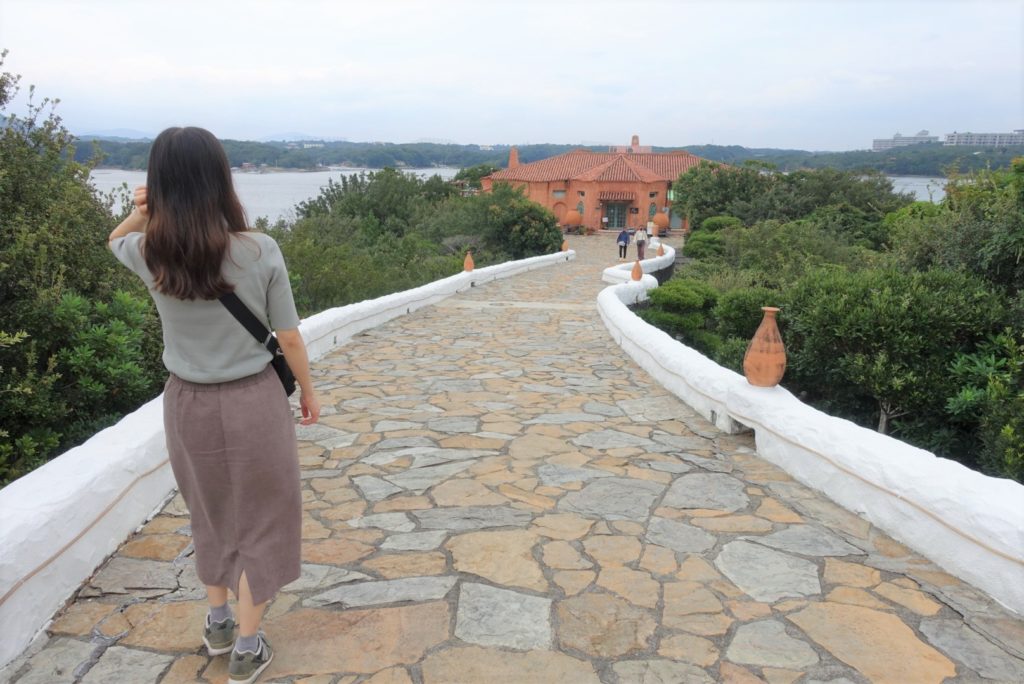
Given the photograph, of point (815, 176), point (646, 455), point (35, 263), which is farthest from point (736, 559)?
point (815, 176)

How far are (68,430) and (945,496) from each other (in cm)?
529

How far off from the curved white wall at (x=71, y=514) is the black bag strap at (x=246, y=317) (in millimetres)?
1321

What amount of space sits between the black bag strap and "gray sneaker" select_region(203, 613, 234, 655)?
43.1 inches

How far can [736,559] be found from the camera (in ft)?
11.5

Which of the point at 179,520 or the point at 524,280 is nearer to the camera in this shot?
the point at 179,520

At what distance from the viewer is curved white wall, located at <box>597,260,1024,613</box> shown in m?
3.12

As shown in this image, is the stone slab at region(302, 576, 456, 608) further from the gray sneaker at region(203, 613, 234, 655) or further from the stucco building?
the stucco building

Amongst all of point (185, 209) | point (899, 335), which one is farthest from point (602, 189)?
point (185, 209)

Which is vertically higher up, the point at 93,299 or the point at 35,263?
the point at 35,263

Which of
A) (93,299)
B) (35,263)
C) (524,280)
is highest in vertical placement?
(35,263)

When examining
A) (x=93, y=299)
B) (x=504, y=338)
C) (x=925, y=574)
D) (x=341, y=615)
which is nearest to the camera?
(x=341, y=615)

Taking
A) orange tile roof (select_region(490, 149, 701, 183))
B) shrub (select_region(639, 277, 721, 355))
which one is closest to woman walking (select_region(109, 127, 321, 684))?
shrub (select_region(639, 277, 721, 355))

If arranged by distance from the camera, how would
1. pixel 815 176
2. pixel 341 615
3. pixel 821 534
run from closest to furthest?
1. pixel 341 615
2. pixel 821 534
3. pixel 815 176

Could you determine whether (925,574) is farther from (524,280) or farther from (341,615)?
(524,280)
